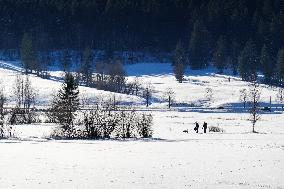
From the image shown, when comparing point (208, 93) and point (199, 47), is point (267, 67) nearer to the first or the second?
point (199, 47)

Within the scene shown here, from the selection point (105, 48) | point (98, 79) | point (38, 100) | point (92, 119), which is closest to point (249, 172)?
point (92, 119)

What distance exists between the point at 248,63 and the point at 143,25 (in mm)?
48699

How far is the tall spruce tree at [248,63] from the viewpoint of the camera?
138 metres

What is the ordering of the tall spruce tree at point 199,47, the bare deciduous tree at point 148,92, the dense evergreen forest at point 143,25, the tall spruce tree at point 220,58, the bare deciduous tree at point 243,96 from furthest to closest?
the dense evergreen forest at point 143,25 < the tall spruce tree at point 199,47 < the tall spruce tree at point 220,58 < the bare deciduous tree at point 148,92 < the bare deciduous tree at point 243,96

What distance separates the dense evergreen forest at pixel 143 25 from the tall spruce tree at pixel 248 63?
8.66 metres

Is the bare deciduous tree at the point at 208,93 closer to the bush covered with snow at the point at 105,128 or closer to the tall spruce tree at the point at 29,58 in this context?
the tall spruce tree at the point at 29,58

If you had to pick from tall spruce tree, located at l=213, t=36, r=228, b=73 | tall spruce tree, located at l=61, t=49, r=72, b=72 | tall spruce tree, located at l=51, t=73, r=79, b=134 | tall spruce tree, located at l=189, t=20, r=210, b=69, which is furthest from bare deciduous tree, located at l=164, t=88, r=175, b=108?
tall spruce tree, located at l=51, t=73, r=79, b=134

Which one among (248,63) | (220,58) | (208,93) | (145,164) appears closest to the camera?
(145,164)

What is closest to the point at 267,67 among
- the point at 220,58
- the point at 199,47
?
the point at 220,58

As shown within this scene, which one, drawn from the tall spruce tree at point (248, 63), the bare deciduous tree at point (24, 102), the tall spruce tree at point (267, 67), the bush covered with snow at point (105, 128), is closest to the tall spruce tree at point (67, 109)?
the bush covered with snow at point (105, 128)

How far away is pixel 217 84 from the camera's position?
129125 mm

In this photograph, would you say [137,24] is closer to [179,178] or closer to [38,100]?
[38,100]

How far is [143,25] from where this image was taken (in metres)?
180

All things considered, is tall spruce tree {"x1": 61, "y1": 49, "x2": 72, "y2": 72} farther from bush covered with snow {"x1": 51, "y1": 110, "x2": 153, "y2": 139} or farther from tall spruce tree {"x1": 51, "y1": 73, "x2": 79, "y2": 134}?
bush covered with snow {"x1": 51, "y1": 110, "x2": 153, "y2": 139}
